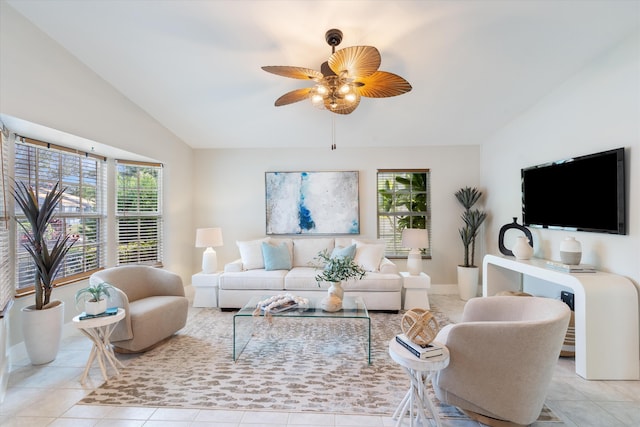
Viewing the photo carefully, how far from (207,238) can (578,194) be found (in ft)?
14.8

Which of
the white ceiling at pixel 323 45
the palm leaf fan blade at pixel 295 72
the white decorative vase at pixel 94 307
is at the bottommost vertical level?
the white decorative vase at pixel 94 307

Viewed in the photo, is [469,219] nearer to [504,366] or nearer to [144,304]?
[504,366]

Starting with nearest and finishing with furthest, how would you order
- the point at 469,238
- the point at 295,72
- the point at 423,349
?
the point at 423,349 → the point at 295,72 → the point at 469,238

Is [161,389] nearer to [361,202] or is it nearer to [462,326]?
[462,326]

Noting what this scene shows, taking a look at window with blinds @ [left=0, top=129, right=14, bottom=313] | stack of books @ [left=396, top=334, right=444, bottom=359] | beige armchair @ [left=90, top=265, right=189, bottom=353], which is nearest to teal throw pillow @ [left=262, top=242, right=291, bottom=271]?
beige armchair @ [left=90, top=265, right=189, bottom=353]

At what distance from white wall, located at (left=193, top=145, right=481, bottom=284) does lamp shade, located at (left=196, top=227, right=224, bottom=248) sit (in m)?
0.66

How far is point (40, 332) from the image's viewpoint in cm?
252

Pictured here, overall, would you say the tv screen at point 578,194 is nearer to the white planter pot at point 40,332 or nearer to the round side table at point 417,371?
the round side table at point 417,371

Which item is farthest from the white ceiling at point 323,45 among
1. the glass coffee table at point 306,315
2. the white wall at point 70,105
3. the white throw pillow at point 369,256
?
the glass coffee table at point 306,315

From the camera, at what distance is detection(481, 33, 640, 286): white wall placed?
241cm

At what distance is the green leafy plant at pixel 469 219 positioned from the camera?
451 centimetres

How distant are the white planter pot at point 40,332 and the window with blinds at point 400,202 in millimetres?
4168

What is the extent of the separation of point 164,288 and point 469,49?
402cm

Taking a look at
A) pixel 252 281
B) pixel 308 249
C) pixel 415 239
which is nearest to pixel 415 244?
pixel 415 239
